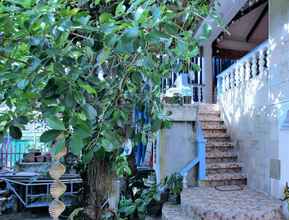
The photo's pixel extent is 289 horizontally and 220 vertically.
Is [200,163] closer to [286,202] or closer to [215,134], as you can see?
[215,134]

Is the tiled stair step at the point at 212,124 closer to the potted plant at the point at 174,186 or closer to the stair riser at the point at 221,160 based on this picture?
the stair riser at the point at 221,160

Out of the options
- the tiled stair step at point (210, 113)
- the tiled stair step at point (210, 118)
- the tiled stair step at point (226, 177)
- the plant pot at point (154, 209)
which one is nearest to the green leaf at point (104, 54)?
the plant pot at point (154, 209)

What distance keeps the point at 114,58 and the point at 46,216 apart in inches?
194

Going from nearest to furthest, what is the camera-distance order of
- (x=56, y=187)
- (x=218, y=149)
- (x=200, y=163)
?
(x=56, y=187) < (x=200, y=163) < (x=218, y=149)

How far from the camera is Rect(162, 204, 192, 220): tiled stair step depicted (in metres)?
4.51

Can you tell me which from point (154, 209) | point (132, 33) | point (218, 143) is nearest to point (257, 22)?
point (218, 143)

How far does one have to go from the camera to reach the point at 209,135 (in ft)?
21.7

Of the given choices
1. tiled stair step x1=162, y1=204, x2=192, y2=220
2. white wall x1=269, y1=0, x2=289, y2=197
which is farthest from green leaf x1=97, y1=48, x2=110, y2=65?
white wall x1=269, y1=0, x2=289, y2=197

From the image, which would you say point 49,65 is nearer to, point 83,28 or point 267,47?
point 83,28

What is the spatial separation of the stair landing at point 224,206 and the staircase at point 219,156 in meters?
0.45

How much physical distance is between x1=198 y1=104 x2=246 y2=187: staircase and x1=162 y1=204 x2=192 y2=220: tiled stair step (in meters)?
0.96

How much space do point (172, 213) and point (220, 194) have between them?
0.93 m

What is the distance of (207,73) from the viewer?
9.80 meters

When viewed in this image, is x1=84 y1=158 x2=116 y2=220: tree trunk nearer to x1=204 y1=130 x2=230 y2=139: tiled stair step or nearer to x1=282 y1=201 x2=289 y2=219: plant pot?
x1=282 y1=201 x2=289 y2=219: plant pot
